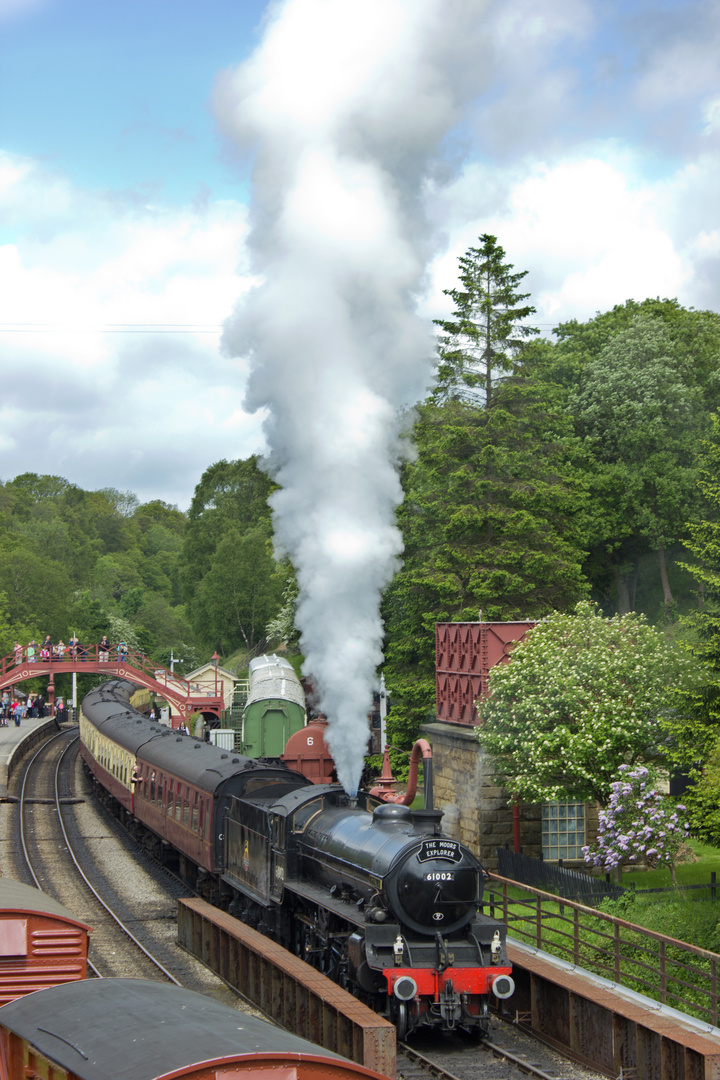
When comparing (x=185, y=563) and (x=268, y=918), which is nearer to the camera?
(x=268, y=918)

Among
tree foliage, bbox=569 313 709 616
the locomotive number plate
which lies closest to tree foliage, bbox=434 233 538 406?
tree foliage, bbox=569 313 709 616

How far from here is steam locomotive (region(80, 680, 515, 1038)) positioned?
12539 millimetres

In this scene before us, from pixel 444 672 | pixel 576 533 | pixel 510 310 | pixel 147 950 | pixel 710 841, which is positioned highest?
pixel 510 310

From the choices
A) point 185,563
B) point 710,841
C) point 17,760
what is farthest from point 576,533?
point 185,563

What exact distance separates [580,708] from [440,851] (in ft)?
26.0

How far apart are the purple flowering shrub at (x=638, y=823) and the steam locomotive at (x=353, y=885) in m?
4.76

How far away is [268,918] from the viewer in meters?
17.0

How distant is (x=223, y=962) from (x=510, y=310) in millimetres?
25946

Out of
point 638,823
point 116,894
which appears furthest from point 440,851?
point 116,894

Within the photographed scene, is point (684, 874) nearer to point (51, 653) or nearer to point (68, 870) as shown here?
point (68, 870)

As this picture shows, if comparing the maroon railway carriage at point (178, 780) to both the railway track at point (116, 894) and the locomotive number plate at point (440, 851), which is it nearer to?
the railway track at point (116, 894)

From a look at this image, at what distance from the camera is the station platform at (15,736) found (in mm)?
38697

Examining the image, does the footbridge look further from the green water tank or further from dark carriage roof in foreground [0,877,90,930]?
dark carriage roof in foreground [0,877,90,930]

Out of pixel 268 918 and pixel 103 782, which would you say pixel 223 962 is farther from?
pixel 103 782
